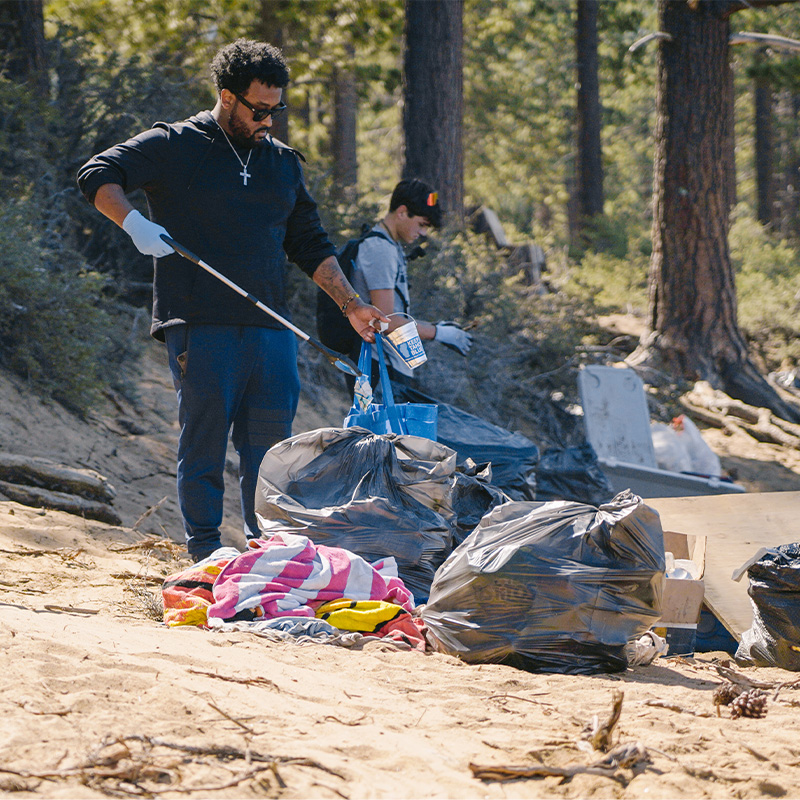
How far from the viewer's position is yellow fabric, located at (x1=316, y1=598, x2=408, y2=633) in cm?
319

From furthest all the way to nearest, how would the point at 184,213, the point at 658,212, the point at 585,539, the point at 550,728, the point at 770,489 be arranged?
the point at 658,212, the point at 770,489, the point at 184,213, the point at 585,539, the point at 550,728

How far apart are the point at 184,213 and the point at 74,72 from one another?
551 centimetres

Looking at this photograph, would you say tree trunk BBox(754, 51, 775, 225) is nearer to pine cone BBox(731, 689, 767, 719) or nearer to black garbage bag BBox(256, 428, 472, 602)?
black garbage bag BBox(256, 428, 472, 602)

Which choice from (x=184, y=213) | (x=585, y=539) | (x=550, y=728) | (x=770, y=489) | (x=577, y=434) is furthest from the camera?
(x=577, y=434)

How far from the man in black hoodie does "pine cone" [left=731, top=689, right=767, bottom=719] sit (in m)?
2.08

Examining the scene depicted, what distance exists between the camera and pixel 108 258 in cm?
755

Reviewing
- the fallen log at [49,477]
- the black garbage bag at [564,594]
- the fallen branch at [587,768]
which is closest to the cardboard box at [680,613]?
the black garbage bag at [564,594]

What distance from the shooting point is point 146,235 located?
3414mm

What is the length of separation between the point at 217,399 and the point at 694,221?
738 centimetres

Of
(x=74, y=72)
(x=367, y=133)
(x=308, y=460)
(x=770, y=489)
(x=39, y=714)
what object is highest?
(x=367, y=133)

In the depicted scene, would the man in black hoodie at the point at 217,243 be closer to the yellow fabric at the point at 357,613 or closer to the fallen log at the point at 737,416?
the yellow fabric at the point at 357,613

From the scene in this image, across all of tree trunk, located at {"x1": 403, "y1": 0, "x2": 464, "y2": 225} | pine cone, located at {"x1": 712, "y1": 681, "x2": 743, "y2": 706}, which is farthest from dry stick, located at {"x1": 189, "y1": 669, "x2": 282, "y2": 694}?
tree trunk, located at {"x1": 403, "y1": 0, "x2": 464, "y2": 225}

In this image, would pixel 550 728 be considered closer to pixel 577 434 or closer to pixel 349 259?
pixel 349 259

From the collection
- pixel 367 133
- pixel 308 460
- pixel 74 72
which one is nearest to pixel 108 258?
pixel 74 72
